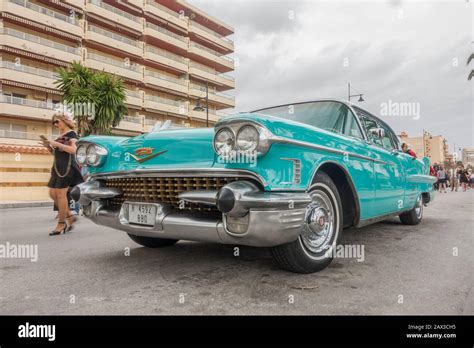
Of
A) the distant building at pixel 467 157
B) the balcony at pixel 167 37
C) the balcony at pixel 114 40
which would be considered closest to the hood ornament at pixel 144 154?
the balcony at pixel 114 40

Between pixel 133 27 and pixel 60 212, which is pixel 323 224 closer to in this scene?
pixel 60 212

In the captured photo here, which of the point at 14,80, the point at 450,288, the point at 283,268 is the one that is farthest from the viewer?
the point at 14,80

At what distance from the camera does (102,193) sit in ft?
9.27

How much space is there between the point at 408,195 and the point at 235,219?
333 centimetres

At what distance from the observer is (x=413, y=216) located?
17.0ft

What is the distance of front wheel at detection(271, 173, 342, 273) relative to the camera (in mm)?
2438

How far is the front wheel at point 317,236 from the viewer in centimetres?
244

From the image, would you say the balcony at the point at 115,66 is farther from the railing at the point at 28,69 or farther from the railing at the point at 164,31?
the railing at the point at 164,31

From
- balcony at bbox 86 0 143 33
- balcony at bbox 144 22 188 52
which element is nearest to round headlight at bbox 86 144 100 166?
balcony at bbox 86 0 143 33

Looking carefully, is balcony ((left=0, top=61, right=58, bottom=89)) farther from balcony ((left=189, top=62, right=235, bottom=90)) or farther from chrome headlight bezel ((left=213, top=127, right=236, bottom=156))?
chrome headlight bezel ((left=213, top=127, right=236, bottom=156))

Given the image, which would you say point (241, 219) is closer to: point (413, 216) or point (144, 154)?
point (144, 154)

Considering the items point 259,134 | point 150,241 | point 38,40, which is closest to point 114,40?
point 38,40

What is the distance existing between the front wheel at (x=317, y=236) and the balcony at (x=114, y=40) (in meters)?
28.6
